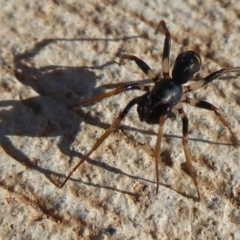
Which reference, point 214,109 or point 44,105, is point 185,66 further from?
point 44,105

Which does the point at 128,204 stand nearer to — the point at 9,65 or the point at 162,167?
the point at 162,167

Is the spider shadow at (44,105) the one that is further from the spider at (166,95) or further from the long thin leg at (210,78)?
the long thin leg at (210,78)

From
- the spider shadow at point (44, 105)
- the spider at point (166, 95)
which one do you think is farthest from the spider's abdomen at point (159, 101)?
the spider shadow at point (44, 105)

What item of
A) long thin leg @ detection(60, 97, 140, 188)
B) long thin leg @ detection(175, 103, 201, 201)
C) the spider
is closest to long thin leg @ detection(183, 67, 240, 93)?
the spider

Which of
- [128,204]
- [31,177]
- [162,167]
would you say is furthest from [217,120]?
[31,177]

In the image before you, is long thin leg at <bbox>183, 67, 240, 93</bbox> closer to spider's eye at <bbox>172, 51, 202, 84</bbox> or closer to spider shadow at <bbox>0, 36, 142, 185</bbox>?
spider's eye at <bbox>172, 51, 202, 84</bbox>

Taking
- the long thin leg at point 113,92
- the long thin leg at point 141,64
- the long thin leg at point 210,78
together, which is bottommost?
the long thin leg at point 113,92
